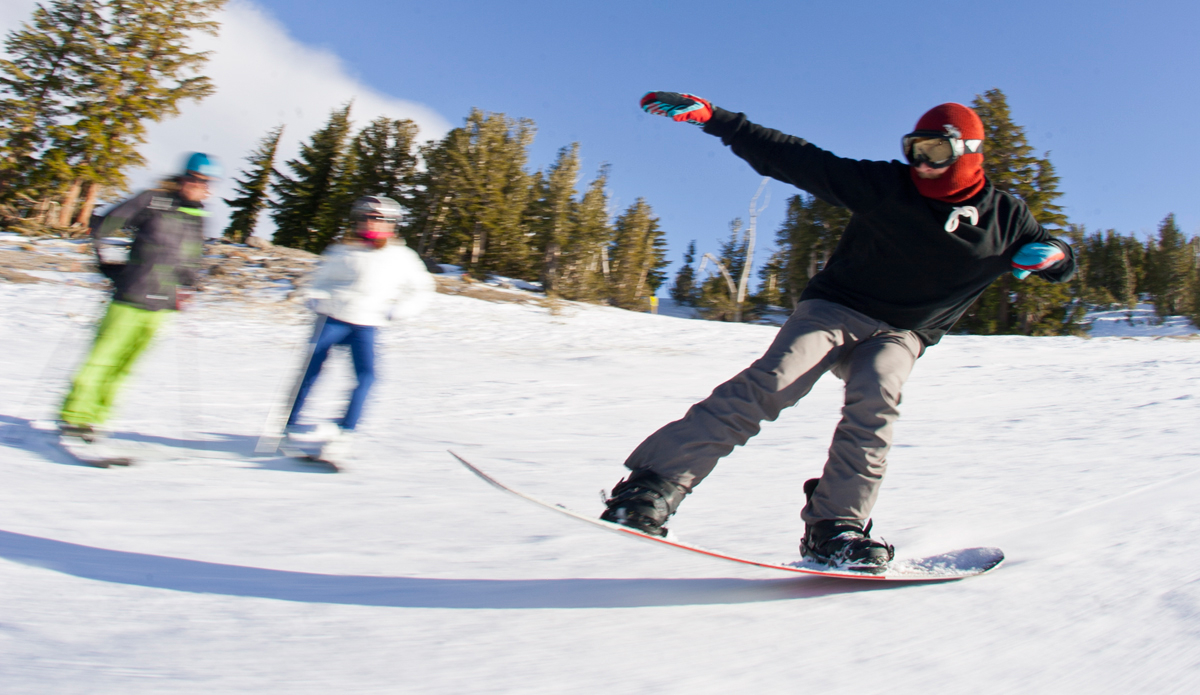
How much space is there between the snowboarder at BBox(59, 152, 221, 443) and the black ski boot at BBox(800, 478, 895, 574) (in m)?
3.79

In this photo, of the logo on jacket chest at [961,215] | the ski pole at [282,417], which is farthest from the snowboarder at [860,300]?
the ski pole at [282,417]

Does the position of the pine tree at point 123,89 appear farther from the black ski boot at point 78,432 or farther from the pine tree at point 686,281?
the pine tree at point 686,281

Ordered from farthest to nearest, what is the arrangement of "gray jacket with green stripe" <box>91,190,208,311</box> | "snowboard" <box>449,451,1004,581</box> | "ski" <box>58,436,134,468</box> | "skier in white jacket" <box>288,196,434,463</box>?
"skier in white jacket" <box>288,196,434,463</box>
"gray jacket with green stripe" <box>91,190,208,311</box>
"ski" <box>58,436,134,468</box>
"snowboard" <box>449,451,1004,581</box>

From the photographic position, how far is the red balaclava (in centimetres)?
227

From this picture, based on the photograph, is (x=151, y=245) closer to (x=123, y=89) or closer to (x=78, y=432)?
(x=78, y=432)

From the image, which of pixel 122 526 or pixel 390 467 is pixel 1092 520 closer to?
pixel 390 467

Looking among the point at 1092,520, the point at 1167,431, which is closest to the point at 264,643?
the point at 1092,520

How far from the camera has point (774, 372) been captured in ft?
7.25

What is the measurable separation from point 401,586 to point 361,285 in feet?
Answer: 8.12

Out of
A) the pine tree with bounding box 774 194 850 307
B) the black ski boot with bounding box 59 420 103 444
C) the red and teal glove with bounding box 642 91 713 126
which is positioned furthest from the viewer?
the pine tree with bounding box 774 194 850 307

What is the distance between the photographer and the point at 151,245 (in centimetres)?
385

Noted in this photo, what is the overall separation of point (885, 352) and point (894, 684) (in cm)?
115

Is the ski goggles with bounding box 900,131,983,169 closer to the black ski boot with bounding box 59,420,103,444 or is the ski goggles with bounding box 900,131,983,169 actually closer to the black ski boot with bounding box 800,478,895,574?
the black ski boot with bounding box 800,478,895,574

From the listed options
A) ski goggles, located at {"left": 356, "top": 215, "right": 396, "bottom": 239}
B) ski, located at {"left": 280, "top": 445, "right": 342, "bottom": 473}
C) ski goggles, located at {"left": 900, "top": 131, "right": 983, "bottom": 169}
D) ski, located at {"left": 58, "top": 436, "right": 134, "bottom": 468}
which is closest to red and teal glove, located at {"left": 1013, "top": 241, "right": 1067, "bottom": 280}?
ski goggles, located at {"left": 900, "top": 131, "right": 983, "bottom": 169}
